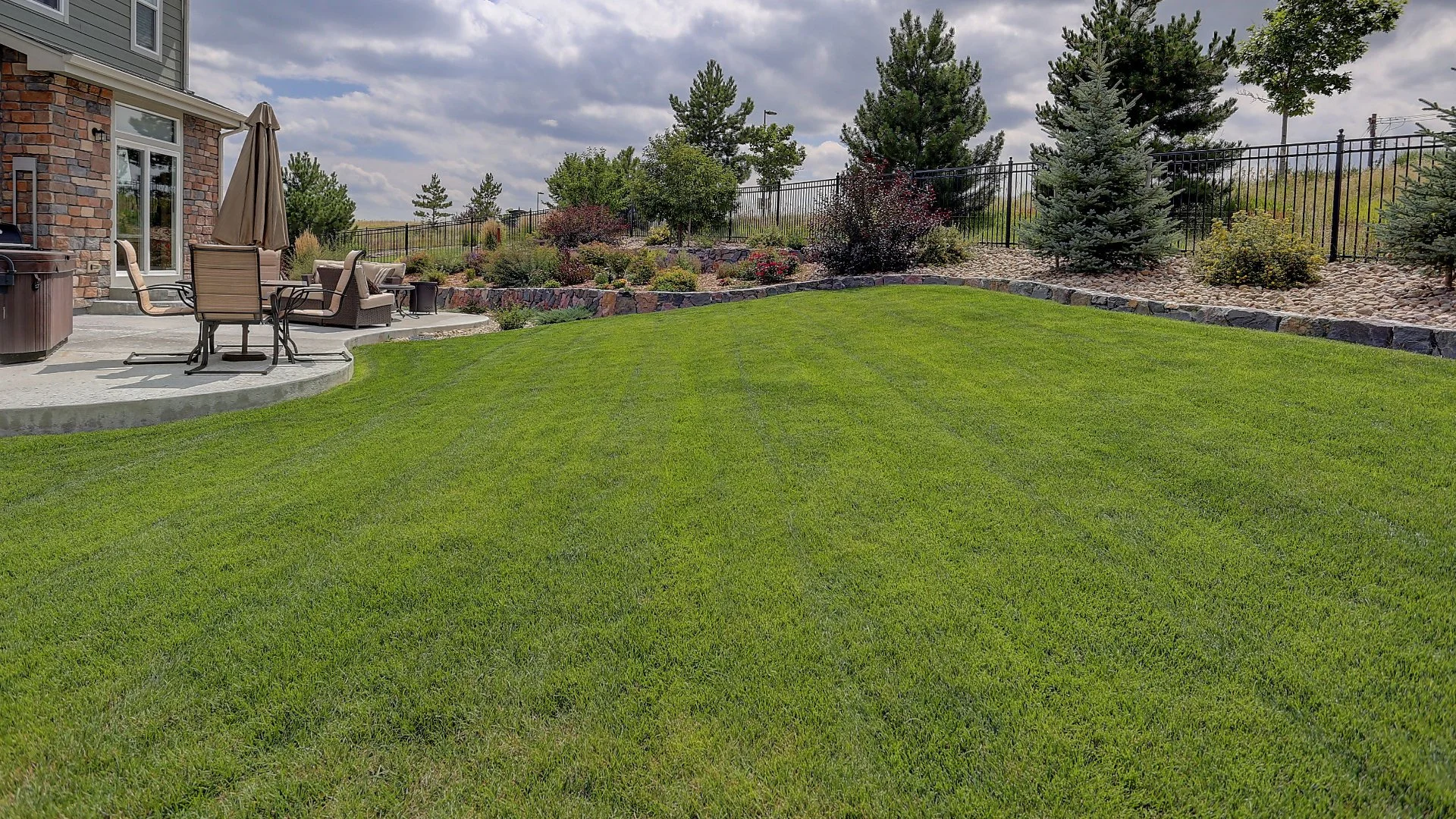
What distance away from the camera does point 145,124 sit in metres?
12.6

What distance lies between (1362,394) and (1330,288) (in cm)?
472

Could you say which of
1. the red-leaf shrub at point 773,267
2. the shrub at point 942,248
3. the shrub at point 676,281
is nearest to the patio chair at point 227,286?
the shrub at point 676,281

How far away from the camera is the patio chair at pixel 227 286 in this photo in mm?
6578

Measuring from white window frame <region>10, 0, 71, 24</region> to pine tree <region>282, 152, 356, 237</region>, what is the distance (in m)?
10.3

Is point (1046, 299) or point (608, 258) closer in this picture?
point (1046, 299)

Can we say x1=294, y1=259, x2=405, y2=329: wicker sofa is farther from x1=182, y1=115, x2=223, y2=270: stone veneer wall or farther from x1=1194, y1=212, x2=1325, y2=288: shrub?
x1=1194, y1=212, x2=1325, y2=288: shrub

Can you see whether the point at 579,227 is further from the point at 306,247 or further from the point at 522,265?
the point at 306,247

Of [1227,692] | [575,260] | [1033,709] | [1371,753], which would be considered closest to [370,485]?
[1033,709]

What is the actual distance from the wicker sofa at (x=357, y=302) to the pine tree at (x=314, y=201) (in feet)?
39.8

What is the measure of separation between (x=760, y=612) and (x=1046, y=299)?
8450 millimetres

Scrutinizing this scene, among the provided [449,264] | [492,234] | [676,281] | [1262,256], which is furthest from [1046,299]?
[492,234]

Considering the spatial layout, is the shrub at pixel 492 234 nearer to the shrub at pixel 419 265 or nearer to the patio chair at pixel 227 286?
the shrub at pixel 419 265

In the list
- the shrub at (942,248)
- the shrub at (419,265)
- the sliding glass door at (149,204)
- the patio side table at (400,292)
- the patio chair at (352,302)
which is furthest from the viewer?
the shrub at (419,265)

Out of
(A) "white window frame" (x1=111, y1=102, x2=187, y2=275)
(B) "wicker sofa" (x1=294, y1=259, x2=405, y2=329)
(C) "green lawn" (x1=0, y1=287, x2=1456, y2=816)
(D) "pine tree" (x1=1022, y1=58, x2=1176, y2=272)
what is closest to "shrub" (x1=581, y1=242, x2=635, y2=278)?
(B) "wicker sofa" (x1=294, y1=259, x2=405, y2=329)
